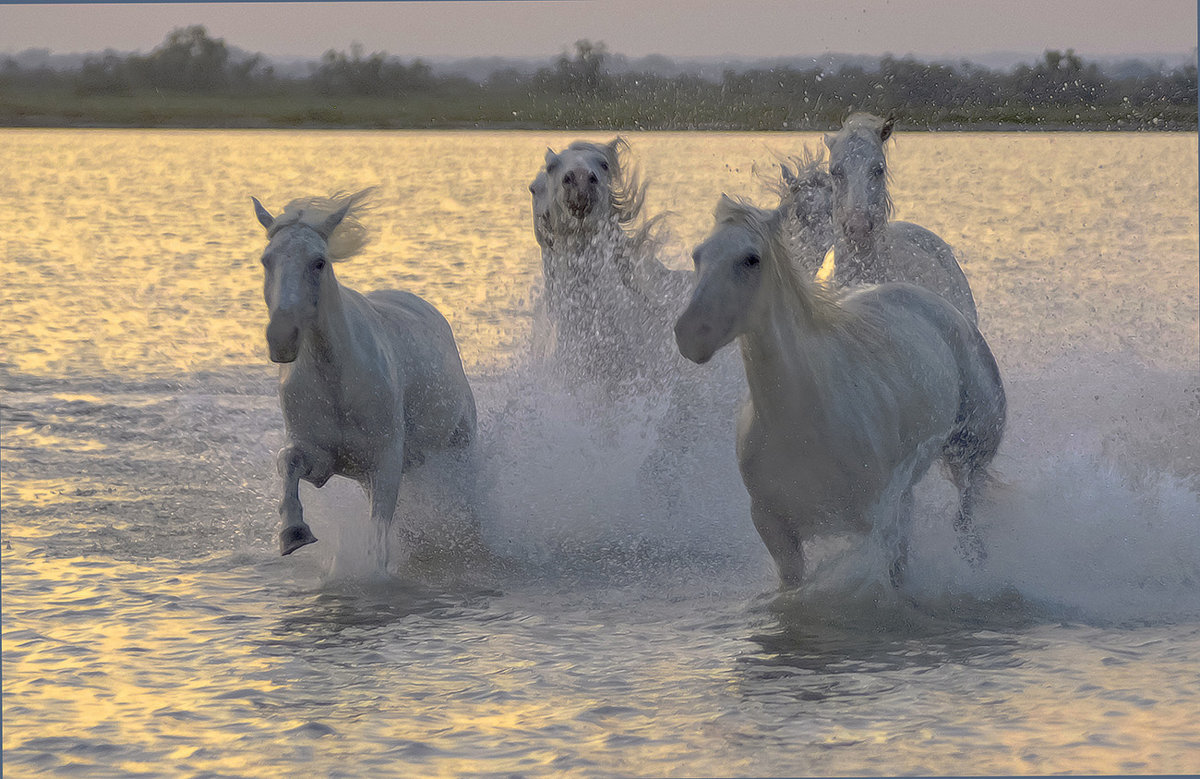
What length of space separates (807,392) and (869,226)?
226 centimetres

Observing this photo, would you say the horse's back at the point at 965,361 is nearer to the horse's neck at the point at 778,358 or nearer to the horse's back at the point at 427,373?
the horse's neck at the point at 778,358

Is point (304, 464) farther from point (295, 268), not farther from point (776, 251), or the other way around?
point (776, 251)

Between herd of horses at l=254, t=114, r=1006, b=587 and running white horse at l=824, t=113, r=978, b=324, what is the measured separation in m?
0.01

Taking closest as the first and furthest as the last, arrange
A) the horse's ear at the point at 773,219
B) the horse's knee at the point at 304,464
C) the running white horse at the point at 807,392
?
the running white horse at the point at 807,392 → the horse's ear at the point at 773,219 → the horse's knee at the point at 304,464

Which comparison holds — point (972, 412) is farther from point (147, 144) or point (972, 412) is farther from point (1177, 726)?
point (147, 144)

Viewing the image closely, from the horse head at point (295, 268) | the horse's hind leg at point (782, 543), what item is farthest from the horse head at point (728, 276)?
the horse head at point (295, 268)

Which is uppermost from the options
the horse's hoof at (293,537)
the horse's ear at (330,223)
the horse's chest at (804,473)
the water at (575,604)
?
the horse's ear at (330,223)

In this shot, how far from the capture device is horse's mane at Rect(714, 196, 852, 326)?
481 cm

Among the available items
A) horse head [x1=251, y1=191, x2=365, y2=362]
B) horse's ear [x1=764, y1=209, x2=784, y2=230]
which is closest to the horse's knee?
horse head [x1=251, y1=191, x2=365, y2=362]

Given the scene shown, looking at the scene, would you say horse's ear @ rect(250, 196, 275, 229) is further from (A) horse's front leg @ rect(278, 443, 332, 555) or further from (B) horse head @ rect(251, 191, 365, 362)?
(A) horse's front leg @ rect(278, 443, 332, 555)

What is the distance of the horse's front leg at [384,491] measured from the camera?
236 inches

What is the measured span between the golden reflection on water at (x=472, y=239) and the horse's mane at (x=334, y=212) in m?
0.36

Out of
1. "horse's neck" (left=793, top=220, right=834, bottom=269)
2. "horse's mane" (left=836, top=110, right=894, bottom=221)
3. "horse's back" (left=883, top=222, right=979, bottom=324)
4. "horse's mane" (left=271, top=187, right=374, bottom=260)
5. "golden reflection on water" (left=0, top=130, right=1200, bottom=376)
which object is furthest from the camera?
"golden reflection on water" (left=0, top=130, right=1200, bottom=376)

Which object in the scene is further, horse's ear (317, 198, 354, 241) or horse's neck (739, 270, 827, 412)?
horse's ear (317, 198, 354, 241)
